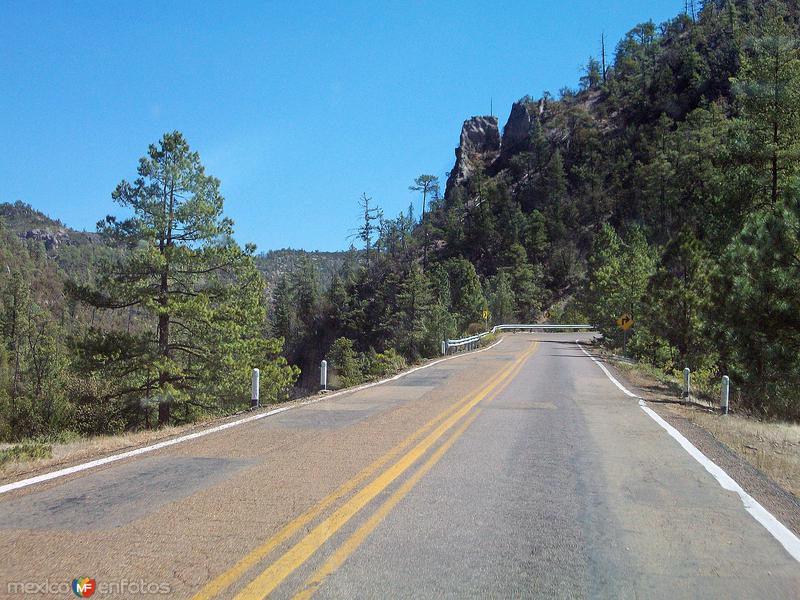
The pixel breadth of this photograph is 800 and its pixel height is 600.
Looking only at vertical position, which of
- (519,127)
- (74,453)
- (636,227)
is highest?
(519,127)

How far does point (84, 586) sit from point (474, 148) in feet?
586

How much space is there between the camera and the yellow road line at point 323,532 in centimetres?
414

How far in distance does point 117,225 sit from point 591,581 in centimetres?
2469

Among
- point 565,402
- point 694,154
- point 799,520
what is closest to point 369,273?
point 694,154

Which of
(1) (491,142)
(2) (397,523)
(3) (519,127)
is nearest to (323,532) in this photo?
(2) (397,523)

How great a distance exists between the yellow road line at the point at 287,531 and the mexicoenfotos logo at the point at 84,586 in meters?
0.67

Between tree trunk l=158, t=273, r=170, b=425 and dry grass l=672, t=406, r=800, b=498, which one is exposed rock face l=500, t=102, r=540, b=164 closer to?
tree trunk l=158, t=273, r=170, b=425

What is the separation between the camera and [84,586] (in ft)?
13.4

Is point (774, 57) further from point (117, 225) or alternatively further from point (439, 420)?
point (117, 225)

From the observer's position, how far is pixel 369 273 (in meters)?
116

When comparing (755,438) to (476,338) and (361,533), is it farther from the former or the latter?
(476,338)

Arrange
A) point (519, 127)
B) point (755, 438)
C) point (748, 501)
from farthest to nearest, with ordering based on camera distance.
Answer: point (519, 127) → point (755, 438) → point (748, 501)

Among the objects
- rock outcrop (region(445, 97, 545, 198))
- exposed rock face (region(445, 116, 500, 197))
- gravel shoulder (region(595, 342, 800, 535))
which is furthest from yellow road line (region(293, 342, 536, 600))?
exposed rock face (region(445, 116, 500, 197))

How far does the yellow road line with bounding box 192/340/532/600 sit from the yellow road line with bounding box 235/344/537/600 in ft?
0.42
